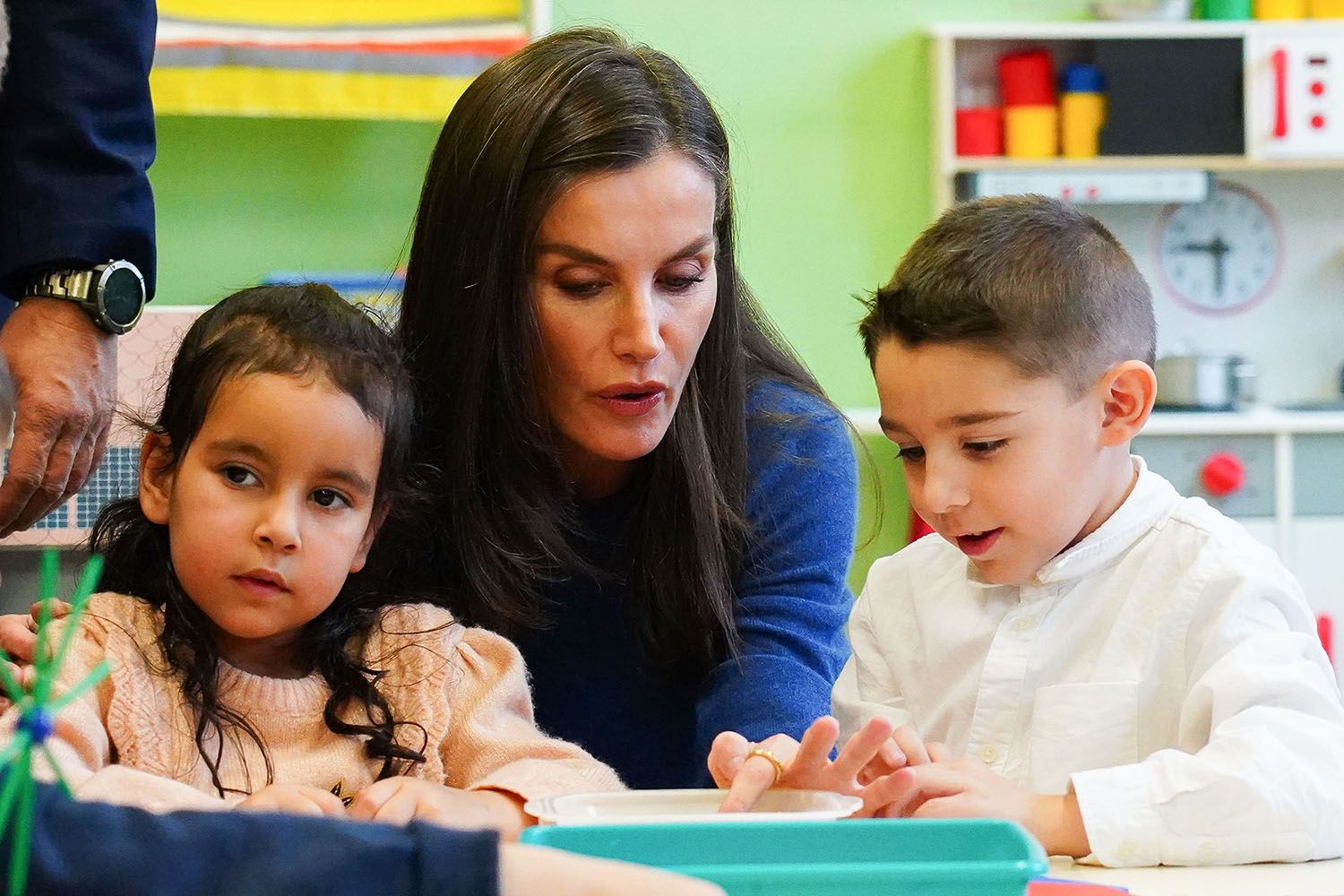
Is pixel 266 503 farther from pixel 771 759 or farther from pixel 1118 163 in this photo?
pixel 1118 163

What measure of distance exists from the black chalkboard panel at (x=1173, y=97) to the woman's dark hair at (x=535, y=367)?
2569 mm

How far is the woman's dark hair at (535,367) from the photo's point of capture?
1311mm

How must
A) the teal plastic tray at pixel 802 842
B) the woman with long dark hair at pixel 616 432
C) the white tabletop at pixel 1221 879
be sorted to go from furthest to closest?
the woman with long dark hair at pixel 616 432 < the white tabletop at pixel 1221 879 < the teal plastic tray at pixel 802 842

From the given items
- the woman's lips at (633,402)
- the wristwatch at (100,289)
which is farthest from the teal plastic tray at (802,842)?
the wristwatch at (100,289)

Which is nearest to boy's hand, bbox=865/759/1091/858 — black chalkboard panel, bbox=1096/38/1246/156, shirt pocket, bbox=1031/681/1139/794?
shirt pocket, bbox=1031/681/1139/794

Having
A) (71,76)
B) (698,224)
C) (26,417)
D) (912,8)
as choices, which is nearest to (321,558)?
(26,417)

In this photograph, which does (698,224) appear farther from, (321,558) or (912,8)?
(912,8)

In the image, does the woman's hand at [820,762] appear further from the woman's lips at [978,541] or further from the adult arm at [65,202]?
the adult arm at [65,202]

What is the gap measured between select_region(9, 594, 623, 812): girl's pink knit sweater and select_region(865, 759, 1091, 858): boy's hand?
26 cm

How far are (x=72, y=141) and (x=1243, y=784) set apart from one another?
1.06 meters

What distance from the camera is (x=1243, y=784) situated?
94 centimetres

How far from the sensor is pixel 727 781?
999mm

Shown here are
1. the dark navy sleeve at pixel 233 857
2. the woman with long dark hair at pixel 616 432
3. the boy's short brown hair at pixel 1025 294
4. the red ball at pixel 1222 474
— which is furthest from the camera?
the red ball at pixel 1222 474

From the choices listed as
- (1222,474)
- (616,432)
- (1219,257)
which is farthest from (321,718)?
(1219,257)
